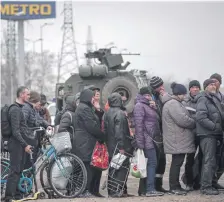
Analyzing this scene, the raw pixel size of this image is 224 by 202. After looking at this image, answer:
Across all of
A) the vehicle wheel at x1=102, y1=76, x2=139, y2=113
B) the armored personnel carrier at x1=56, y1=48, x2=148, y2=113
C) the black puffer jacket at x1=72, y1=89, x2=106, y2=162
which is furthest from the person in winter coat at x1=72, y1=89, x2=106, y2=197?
the vehicle wheel at x1=102, y1=76, x2=139, y2=113

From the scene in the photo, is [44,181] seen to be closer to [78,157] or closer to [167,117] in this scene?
[78,157]

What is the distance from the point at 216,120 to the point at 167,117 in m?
0.70

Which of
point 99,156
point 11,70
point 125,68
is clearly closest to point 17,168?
point 99,156

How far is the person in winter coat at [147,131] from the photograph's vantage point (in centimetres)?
948

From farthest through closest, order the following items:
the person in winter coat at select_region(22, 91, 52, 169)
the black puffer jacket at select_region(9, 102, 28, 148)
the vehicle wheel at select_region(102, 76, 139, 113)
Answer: the vehicle wheel at select_region(102, 76, 139, 113) → the person in winter coat at select_region(22, 91, 52, 169) → the black puffer jacket at select_region(9, 102, 28, 148)

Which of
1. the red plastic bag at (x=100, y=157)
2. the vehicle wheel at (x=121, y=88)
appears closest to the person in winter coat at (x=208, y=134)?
the red plastic bag at (x=100, y=157)

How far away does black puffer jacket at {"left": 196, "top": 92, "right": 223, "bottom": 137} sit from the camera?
934cm

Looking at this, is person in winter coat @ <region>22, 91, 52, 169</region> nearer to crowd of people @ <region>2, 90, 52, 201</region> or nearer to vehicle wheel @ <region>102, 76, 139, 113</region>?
crowd of people @ <region>2, 90, 52, 201</region>

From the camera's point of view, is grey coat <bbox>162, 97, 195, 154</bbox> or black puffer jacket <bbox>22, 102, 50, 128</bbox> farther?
black puffer jacket <bbox>22, 102, 50, 128</bbox>

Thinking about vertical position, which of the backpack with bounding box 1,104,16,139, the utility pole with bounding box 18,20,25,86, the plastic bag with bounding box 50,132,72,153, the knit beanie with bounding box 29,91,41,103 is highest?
the utility pole with bounding box 18,20,25,86

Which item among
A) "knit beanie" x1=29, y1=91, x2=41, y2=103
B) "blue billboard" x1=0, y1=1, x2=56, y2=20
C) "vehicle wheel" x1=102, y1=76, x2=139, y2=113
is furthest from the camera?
"blue billboard" x1=0, y1=1, x2=56, y2=20

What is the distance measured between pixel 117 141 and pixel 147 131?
46cm

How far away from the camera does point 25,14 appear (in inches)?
2315

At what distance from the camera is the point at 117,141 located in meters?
9.52
